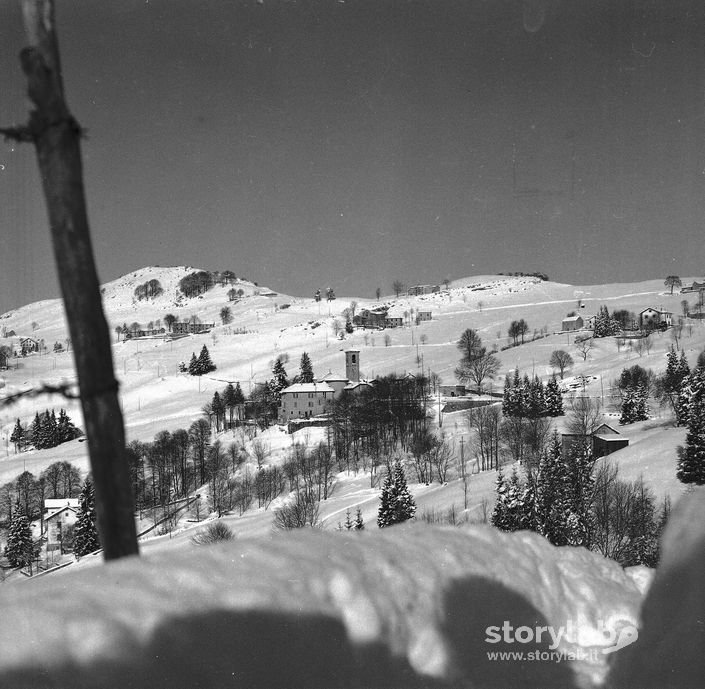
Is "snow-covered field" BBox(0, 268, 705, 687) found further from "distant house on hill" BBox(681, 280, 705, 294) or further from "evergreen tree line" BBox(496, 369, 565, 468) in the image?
"distant house on hill" BBox(681, 280, 705, 294)

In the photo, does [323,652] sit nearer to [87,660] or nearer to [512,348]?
[87,660]

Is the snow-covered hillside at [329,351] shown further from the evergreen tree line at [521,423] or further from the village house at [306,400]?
the village house at [306,400]

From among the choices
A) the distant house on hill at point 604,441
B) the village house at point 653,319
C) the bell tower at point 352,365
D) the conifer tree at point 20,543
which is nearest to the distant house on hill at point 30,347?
the conifer tree at point 20,543

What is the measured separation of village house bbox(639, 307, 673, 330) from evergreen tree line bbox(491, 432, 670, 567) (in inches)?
1921

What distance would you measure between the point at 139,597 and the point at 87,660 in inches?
5.6

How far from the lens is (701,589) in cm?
147

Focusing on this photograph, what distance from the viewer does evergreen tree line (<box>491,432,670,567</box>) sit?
1106 centimetres

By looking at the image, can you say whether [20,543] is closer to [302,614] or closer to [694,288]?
[302,614]

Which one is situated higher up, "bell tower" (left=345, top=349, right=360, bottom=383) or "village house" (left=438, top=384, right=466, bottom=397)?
"bell tower" (left=345, top=349, right=360, bottom=383)

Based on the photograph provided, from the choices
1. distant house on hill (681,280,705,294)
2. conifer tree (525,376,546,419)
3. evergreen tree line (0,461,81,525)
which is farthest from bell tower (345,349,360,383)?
distant house on hill (681,280,705,294)

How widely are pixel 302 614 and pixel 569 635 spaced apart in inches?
38.4

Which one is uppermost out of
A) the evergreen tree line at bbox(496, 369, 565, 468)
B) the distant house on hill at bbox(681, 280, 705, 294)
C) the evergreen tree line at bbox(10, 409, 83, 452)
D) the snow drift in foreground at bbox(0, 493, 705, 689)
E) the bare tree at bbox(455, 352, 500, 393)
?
the snow drift in foreground at bbox(0, 493, 705, 689)

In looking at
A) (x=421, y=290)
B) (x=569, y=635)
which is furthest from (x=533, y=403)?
(x=421, y=290)

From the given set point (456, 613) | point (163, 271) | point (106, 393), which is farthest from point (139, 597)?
point (163, 271)
